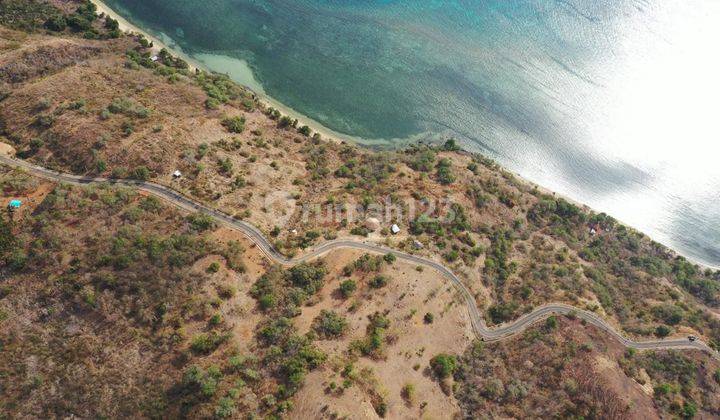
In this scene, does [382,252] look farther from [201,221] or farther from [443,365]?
[201,221]

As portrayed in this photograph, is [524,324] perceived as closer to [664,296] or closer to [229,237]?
[664,296]

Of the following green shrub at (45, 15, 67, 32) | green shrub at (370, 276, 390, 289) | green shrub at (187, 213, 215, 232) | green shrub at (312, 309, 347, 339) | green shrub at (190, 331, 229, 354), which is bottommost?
green shrub at (190, 331, 229, 354)

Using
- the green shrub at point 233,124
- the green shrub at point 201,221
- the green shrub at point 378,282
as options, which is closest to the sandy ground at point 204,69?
the green shrub at point 233,124

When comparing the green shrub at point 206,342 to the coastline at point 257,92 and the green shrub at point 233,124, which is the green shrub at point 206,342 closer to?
the green shrub at point 233,124

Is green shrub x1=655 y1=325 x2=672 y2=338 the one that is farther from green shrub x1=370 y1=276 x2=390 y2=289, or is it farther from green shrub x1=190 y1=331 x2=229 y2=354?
green shrub x1=190 y1=331 x2=229 y2=354

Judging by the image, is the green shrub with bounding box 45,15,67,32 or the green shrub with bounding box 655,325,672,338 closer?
the green shrub with bounding box 655,325,672,338

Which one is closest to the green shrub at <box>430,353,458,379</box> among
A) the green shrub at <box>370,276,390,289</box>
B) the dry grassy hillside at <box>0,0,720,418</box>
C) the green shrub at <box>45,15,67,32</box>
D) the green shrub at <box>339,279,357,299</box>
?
the dry grassy hillside at <box>0,0,720,418</box>

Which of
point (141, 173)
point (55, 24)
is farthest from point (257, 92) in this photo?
point (55, 24)
